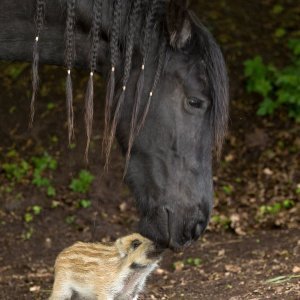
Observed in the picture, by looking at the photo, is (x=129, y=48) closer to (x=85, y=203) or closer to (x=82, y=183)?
(x=85, y=203)

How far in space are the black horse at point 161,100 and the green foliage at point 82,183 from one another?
463 cm

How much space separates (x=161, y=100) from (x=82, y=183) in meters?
4.83

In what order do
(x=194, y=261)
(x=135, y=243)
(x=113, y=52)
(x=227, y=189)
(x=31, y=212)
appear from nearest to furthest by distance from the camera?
(x=113, y=52) → (x=135, y=243) → (x=194, y=261) → (x=31, y=212) → (x=227, y=189)

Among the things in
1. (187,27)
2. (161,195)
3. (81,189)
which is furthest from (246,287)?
(81,189)

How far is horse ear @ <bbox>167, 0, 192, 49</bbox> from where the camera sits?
471 centimetres

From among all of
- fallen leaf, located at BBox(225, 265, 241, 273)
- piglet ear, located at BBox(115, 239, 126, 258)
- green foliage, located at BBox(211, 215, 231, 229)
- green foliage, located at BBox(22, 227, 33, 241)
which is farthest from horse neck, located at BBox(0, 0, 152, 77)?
green foliage, located at BBox(211, 215, 231, 229)

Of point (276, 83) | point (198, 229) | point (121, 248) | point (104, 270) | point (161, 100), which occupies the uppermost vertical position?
point (161, 100)

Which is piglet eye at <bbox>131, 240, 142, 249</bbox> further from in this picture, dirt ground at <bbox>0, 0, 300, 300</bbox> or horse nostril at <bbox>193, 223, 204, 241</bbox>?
dirt ground at <bbox>0, 0, 300, 300</bbox>

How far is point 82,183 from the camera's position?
9594 mm

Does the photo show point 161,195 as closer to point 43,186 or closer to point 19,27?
point 19,27

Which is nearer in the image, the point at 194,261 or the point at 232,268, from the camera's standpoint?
the point at 232,268

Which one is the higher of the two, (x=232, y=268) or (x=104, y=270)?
(x=104, y=270)

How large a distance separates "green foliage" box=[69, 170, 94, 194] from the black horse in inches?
182

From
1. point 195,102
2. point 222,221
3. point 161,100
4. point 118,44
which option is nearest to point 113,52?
point 118,44
